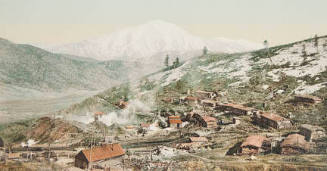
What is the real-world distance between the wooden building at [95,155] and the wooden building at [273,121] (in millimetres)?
37204

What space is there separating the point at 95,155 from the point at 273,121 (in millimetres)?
43325

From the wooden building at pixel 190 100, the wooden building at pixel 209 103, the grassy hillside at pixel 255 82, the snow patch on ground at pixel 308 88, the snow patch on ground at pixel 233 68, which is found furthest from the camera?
the snow patch on ground at pixel 233 68

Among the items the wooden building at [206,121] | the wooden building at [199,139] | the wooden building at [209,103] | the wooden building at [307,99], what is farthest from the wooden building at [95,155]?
the wooden building at [307,99]

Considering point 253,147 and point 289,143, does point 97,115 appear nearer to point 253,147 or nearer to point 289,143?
point 253,147

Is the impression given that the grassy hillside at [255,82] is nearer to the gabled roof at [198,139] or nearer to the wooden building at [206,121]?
the wooden building at [206,121]

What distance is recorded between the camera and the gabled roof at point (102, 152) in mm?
56906

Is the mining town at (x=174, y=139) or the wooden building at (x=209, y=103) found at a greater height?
the wooden building at (x=209, y=103)

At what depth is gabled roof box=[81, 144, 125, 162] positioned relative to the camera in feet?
187

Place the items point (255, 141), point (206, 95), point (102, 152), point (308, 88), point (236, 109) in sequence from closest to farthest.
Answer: point (102, 152)
point (255, 141)
point (236, 109)
point (308, 88)
point (206, 95)

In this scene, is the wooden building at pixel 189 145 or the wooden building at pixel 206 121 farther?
the wooden building at pixel 206 121

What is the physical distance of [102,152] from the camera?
59000 millimetres

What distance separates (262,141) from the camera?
6341 cm

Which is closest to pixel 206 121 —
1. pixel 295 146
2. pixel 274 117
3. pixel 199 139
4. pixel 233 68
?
pixel 199 139

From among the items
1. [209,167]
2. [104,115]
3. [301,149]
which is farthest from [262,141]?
[104,115]
